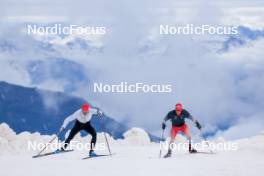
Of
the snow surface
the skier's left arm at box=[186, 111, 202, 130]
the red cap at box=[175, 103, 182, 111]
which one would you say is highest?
the red cap at box=[175, 103, 182, 111]

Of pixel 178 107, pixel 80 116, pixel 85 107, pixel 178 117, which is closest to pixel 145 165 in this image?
pixel 178 117

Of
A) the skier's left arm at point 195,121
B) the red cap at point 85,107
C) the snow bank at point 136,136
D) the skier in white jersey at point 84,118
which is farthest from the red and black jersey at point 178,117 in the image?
the snow bank at point 136,136

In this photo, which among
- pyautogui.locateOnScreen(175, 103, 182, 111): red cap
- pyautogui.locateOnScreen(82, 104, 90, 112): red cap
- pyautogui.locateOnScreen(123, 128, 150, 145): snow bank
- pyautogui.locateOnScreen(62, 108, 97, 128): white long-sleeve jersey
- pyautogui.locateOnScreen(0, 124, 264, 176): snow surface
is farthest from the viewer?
pyautogui.locateOnScreen(123, 128, 150, 145): snow bank

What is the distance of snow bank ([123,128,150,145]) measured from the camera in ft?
140

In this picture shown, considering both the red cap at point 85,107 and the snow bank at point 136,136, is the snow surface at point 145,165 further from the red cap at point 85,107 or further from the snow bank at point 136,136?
the snow bank at point 136,136

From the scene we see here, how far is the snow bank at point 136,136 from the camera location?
140ft

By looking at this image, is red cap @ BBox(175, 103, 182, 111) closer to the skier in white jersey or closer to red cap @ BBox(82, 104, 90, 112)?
the skier in white jersey

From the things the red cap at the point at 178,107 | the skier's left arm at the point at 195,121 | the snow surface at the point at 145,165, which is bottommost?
the snow surface at the point at 145,165

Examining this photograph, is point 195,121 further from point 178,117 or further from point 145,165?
point 145,165

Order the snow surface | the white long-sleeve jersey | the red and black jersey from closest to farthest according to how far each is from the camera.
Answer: the snow surface
the red and black jersey
the white long-sleeve jersey

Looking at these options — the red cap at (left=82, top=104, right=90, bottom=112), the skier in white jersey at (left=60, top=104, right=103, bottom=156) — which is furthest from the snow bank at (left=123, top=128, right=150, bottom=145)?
the red cap at (left=82, top=104, right=90, bottom=112)

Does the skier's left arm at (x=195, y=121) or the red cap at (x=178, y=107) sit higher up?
the red cap at (x=178, y=107)

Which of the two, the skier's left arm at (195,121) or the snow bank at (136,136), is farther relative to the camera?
the snow bank at (136,136)

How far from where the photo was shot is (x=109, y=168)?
667 inches
